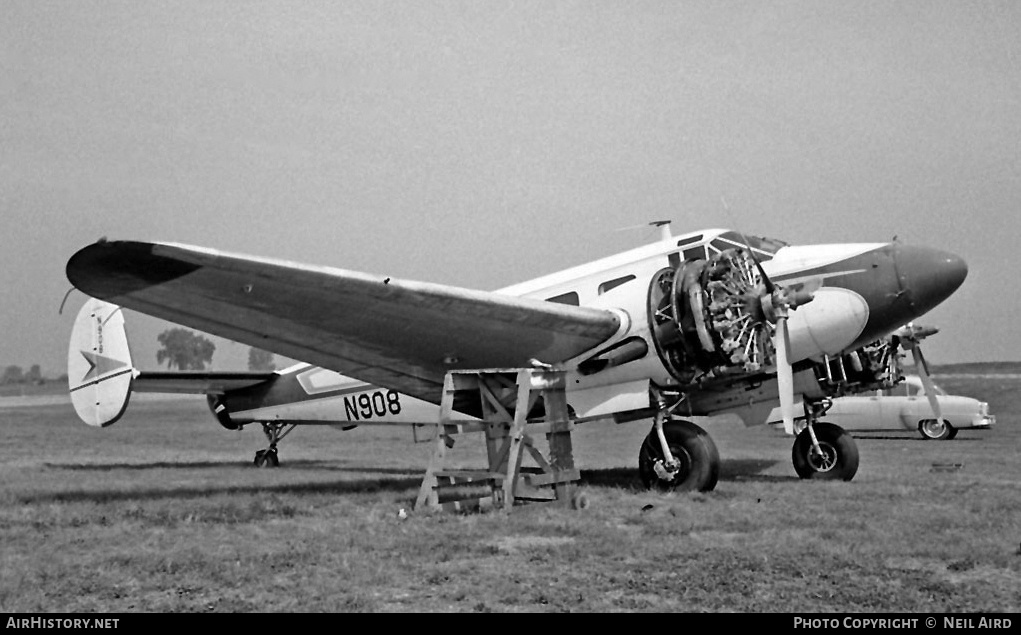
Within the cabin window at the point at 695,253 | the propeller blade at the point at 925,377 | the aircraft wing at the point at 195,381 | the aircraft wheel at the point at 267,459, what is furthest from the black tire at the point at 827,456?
the aircraft wheel at the point at 267,459

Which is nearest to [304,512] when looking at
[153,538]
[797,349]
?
[153,538]

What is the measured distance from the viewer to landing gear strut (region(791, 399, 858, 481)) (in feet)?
38.6

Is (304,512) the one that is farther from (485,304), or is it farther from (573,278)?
(573,278)

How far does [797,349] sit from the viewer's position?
10094 millimetres

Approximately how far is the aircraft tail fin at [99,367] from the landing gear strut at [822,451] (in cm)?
1019

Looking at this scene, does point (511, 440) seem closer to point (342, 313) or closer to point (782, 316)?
point (342, 313)

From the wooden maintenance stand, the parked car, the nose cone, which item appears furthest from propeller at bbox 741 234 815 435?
the parked car

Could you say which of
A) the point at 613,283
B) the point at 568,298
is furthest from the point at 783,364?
the point at 568,298

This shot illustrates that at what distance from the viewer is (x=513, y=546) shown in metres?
6.23

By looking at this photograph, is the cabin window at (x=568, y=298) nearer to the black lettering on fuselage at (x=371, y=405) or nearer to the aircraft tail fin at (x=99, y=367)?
the black lettering on fuselage at (x=371, y=405)

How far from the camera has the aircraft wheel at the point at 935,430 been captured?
76.5 feet

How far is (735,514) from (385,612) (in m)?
4.45

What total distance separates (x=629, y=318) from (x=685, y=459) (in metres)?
1.70

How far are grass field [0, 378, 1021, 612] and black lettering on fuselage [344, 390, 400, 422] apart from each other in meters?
0.98
